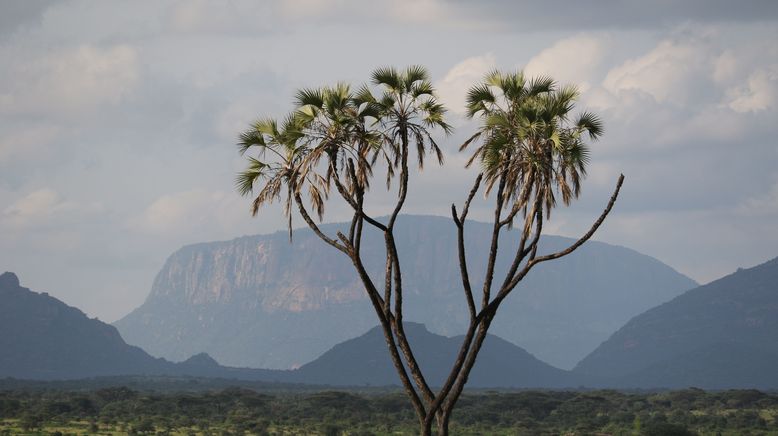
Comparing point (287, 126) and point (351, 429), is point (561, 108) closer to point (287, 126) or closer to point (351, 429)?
→ point (287, 126)

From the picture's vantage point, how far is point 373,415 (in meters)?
145

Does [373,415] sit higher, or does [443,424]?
[373,415]

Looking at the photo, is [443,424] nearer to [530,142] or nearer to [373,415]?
[530,142]

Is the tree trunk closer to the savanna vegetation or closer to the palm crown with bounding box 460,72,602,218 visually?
the palm crown with bounding box 460,72,602,218

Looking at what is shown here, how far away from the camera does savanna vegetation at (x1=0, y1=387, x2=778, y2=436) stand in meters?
114

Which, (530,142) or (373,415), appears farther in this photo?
(373,415)

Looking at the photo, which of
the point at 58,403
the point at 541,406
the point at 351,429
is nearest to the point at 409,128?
the point at 351,429

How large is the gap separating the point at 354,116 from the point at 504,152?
429 centimetres

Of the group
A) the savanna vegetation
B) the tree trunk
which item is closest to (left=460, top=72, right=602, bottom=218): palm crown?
the tree trunk

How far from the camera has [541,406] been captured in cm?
16362

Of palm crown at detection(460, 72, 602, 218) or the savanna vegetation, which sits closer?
palm crown at detection(460, 72, 602, 218)

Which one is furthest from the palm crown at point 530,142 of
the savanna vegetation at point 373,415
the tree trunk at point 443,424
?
the savanna vegetation at point 373,415

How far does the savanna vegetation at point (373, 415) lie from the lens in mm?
114125

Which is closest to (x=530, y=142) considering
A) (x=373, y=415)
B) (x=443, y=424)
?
(x=443, y=424)
